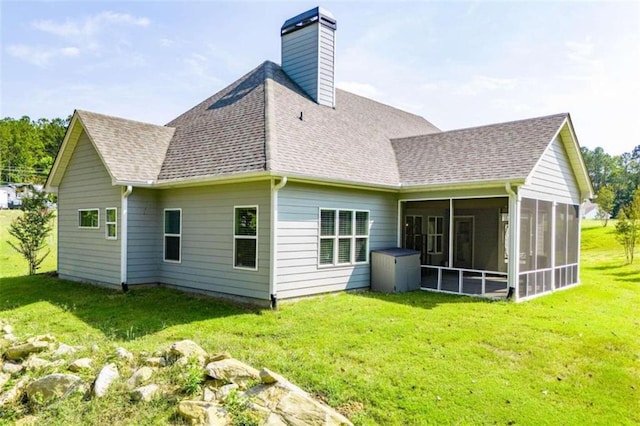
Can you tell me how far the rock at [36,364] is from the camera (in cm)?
580

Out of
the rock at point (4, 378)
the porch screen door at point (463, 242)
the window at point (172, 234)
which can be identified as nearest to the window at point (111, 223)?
the window at point (172, 234)

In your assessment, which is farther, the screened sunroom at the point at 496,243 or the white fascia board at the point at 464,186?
the screened sunroom at the point at 496,243

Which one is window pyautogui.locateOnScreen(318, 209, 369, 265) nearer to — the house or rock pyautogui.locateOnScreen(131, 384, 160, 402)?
the house

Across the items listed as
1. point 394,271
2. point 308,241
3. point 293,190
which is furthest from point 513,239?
point 293,190

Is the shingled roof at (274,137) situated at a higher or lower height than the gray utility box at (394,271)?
higher

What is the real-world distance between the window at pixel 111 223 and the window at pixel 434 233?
386 inches

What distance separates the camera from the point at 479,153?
1119cm

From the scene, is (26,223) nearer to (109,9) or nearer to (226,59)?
(109,9)

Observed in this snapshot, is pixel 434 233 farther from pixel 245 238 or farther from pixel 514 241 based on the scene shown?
pixel 245 238

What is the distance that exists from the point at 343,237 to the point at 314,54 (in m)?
6.35

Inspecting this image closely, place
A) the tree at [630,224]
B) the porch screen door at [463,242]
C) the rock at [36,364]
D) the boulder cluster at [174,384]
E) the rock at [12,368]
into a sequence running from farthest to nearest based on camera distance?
the tree at [630,224]
the porch screen door at [463,242]
the rock at [12,368]
the rock at [36,364]
the boulder cluster at [174,384]

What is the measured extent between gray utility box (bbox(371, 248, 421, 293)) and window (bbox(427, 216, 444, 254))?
345 centimetres

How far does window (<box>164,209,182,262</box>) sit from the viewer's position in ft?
34.6

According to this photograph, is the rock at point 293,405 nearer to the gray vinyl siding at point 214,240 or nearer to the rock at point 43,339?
the gray vinyl siding at point 214,240
